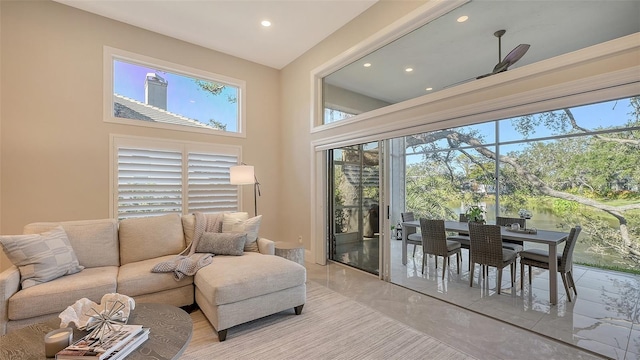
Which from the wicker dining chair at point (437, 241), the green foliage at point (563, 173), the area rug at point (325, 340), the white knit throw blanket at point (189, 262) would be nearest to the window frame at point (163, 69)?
the white knit throw blanket at point (189, 262)

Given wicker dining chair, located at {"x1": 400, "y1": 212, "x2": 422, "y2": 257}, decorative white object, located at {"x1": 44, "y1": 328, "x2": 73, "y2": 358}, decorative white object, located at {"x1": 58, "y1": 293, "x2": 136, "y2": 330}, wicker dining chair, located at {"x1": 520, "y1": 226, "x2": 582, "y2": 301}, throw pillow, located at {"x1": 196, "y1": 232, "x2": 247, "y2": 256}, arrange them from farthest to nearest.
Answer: wicker dining chair, located at {"x1": 400, "y1": 212, "x2": 422, "y2": 257} < throw pillow, located at {"x1": 196, "y1": 232, "x2": 247, "y2": 256} < wicker dining chair, located at {"x1": 520, "y1": 226, "x2": 582, "y2": 301} < decorative white object, located at {"x1": 58, "y1": 293, "x2": 136, "y2": 330} < decorative white object, located at {"x1": 44, "y1": 328, "x2": 73, "y2": 358}

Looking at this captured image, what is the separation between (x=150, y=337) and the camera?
158 cm

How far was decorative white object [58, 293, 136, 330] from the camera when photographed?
1.62 metres

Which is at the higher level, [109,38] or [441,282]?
[109,38]

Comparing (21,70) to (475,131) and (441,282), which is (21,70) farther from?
(475,131)

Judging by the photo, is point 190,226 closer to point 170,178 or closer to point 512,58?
point 170,178

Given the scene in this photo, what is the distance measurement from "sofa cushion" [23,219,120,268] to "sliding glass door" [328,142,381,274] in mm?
3010

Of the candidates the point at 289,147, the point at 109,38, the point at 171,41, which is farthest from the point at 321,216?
the point at 109,38

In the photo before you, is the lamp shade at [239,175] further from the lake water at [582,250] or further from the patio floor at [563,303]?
the lake water at [582,250]

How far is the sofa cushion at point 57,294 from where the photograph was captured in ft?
6.83

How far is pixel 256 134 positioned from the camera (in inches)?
204

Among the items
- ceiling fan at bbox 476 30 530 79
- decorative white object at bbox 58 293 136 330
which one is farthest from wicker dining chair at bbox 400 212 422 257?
decorative white object at bbox 58 293 136 330

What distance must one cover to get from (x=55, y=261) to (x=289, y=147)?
3.65 meters

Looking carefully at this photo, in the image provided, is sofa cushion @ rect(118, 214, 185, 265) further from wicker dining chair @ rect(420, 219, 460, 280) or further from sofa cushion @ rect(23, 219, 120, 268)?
wicker dining chair @ rect(420, 219, 460, 280)
